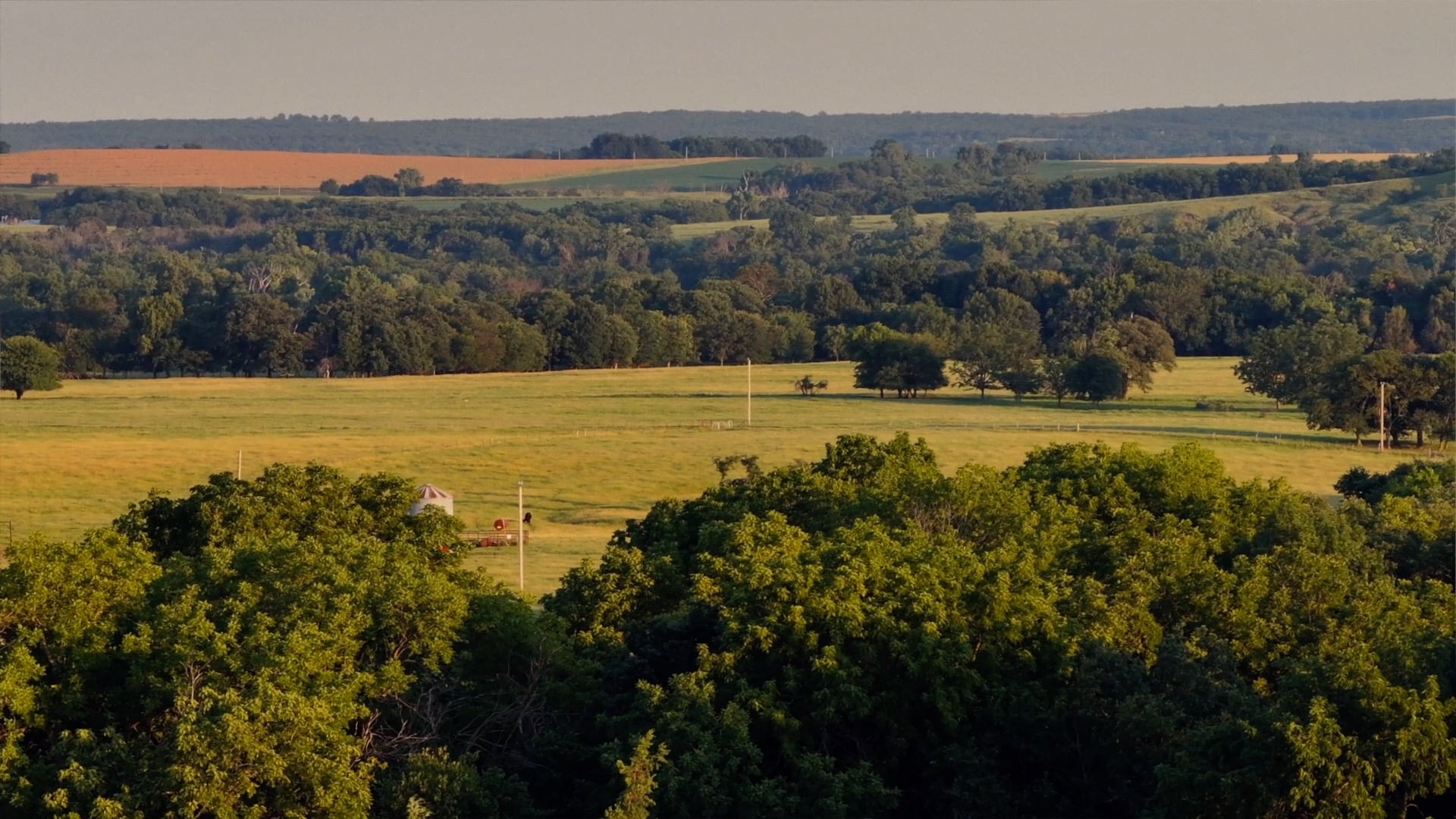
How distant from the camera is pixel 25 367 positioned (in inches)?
4365

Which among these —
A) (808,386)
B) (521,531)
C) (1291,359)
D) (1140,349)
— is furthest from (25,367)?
(521,531)

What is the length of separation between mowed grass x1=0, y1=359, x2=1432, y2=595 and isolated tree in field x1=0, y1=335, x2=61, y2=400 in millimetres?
897

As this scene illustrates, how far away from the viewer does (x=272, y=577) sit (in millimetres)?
34281

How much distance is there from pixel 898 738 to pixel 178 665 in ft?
32.8

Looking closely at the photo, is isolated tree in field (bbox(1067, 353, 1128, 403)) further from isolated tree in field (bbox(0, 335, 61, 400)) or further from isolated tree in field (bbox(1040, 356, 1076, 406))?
isolated tree in field (bbox(0, 335, 61, 400))

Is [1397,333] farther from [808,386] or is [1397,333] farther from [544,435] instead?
[544,435]

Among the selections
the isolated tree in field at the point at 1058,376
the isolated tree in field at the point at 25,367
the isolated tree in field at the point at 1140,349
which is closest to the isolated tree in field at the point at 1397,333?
the isolated tree in field at the point at 1140,349

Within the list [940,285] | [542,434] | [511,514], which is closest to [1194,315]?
[940,285]

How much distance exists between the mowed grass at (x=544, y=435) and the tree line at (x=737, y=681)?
15.5 m

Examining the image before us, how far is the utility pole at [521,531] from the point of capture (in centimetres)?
5075

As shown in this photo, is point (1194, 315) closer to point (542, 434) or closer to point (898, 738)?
point (542, 434)

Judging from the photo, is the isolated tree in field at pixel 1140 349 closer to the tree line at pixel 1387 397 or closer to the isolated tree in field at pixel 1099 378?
the isolated tree in field at pixel 1099 378

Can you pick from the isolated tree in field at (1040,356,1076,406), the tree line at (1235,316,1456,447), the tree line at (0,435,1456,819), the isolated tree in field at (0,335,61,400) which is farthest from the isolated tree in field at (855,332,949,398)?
the tree line at (0,435,1456,819)

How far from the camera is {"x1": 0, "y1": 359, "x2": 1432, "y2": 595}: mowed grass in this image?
70.0 metres
